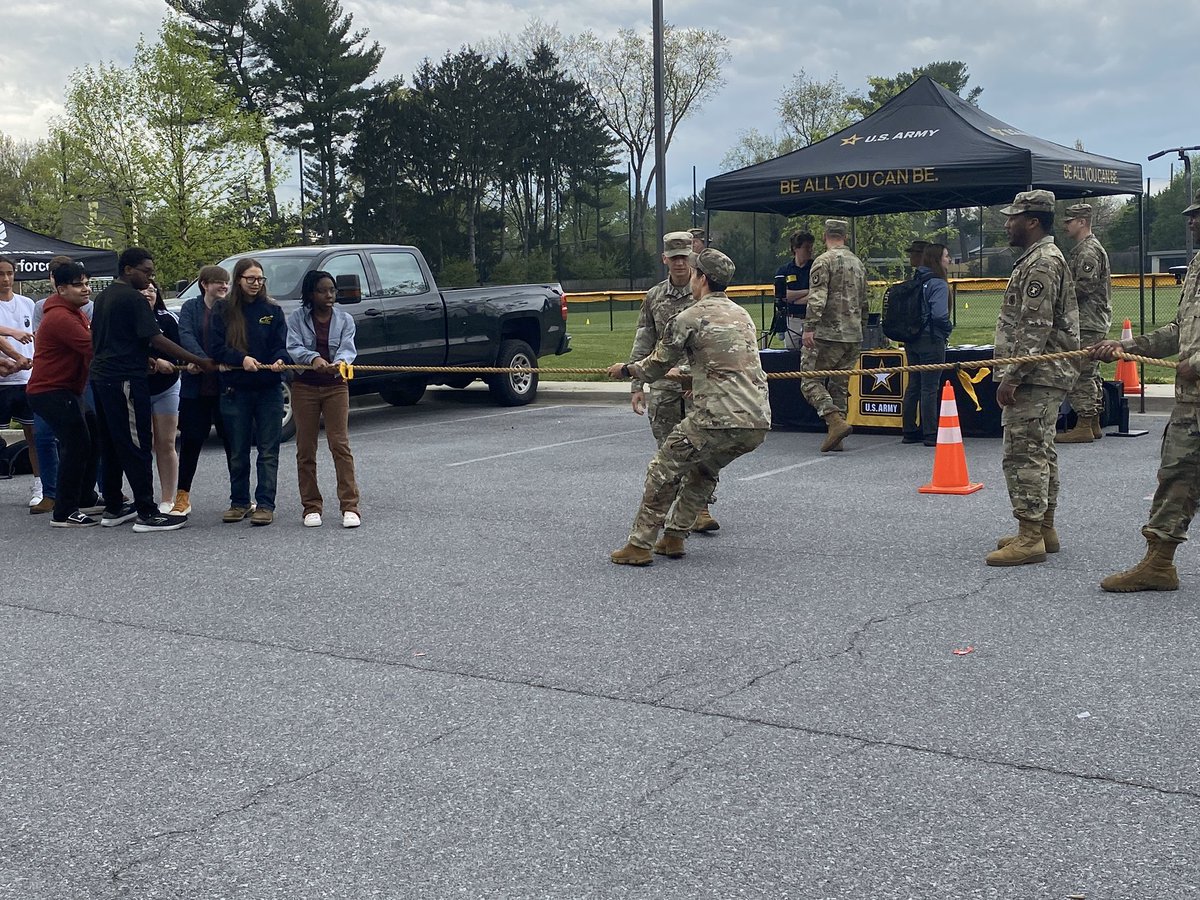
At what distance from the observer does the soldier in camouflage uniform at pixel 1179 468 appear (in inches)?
243

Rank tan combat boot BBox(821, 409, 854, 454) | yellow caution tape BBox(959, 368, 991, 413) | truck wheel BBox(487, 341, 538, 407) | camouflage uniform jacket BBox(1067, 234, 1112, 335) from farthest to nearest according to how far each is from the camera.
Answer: truck wheel BBox(487, 341, 538, 407), yellow caution tape BBox(959, 368, 991, 413), tan combat boot BBox(821, 409, 854, 454), camouflage uniform jacket BBox(1067, 234, 1112, 335)

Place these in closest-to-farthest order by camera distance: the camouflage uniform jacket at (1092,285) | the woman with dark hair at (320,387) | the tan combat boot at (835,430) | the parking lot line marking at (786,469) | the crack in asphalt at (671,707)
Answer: the crack in asphalt at (671,707) < the woman with dark hair at (320,387) < the parking lot line marking at (786,469) < the camouflage uniform jacket at (1092,285) < the tan combat boot at (835,430)

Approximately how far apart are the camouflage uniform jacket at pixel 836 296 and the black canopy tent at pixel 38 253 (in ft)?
33.7

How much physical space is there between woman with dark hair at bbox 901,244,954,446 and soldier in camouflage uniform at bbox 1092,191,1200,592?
5.41 meters

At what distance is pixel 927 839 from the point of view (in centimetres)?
369

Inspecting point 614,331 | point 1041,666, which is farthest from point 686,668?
point 614,331

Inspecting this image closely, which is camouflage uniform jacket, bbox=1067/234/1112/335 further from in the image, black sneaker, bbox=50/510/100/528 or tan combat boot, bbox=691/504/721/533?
black sneaker, bbox=50/510/100/528

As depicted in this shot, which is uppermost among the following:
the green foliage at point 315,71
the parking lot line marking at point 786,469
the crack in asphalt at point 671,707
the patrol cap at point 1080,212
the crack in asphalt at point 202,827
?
the green foliage at point 315,71

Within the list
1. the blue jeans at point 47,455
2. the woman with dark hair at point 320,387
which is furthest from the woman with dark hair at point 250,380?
the blue jeans at point 47,455

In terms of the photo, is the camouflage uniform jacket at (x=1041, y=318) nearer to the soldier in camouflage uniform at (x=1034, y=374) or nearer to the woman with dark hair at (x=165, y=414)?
the soldier in camouflage uniform at (x=1034, y=374)

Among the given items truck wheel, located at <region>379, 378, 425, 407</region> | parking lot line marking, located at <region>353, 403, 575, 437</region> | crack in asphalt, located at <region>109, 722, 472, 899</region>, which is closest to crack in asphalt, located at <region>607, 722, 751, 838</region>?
crack in asphalt, located at <region>109, 722, 472, 899</region>

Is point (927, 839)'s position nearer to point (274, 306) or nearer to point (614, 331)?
point (274, 306)

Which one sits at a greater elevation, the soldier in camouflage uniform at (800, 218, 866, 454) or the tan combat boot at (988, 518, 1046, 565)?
the soldier in camouflage uniform at (800, 218, 866, 454)

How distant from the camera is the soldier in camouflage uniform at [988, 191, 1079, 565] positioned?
280 inches
